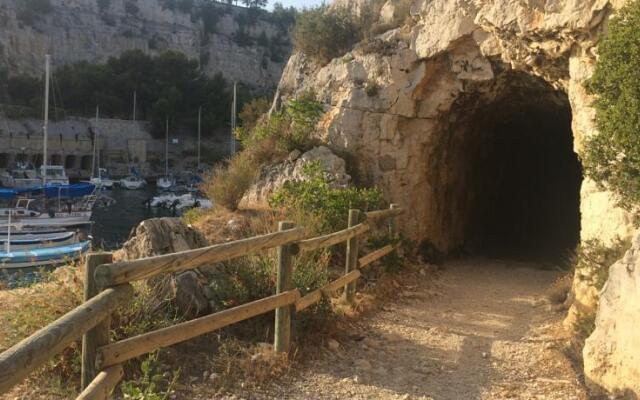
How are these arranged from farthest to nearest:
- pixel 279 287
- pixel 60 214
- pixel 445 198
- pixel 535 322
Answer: pixel 60 214 → pixel 445 198 → pixel 535 322 → pixel 279 287

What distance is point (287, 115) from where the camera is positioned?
45.0 feet

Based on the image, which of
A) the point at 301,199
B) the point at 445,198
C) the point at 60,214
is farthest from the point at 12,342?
the point at 60,214

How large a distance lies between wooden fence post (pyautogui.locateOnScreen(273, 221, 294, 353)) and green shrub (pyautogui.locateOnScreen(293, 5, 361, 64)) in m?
9.61

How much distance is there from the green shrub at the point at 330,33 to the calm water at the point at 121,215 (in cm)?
1886

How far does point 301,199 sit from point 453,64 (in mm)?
4735

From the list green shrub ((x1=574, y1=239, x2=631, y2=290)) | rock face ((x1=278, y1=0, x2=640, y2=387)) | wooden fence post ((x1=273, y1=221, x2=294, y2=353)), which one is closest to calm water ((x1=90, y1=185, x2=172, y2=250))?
rock face ((x1=278, y1=0, x2=640, y2=387))

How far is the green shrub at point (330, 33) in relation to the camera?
47.7 ft

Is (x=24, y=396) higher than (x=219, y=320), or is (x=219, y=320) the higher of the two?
(x=219, y=320)

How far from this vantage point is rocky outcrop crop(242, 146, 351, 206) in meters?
12.0

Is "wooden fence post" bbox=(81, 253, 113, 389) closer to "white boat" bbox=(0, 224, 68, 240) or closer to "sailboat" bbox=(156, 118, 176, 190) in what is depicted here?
"white boat" bbox=(0, 224, 68, 240)

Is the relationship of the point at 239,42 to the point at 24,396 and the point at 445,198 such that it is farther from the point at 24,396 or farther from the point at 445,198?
the point at 24,396

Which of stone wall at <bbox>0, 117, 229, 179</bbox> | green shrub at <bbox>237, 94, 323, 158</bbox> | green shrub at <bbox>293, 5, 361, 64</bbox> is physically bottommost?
stone wall at <bbox>0, 117, 229, 179</bbox>

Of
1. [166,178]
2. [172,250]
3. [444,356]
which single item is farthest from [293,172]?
[166,178]

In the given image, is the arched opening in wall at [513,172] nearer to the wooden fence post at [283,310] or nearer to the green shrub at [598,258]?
the green shrub at [598,258]
